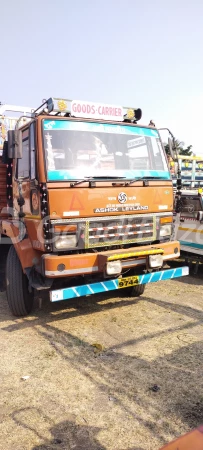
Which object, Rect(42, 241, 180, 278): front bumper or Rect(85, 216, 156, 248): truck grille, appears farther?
Rect(85, 216, 156, 248): truck grille

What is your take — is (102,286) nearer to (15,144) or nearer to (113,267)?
(113,267)

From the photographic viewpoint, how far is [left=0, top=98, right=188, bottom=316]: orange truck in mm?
4246

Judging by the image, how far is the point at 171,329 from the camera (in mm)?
4582

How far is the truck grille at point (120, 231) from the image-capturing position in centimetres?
446

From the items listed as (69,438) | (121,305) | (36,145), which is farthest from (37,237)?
(69,438)

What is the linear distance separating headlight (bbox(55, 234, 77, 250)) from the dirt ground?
112 cm

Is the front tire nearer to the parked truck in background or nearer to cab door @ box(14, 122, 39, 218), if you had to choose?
cab door @ box(14, 122, 39, 218)

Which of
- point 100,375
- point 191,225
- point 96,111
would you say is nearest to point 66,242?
point 100,375

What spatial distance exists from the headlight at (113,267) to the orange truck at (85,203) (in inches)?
0.5

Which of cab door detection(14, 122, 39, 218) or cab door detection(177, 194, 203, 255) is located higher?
cab door detection(14, 122, 39, 218)

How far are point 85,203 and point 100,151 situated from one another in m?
0.78

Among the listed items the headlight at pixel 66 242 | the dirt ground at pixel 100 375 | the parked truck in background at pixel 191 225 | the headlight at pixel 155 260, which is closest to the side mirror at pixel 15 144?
the headlight at pixel 66 242

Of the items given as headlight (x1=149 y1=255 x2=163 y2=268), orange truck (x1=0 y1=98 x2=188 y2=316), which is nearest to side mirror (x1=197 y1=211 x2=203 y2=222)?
orange truck (x1=0 y1=98 x2=188 y2=316)

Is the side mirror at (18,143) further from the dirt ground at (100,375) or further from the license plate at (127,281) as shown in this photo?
the dirt ground at (100,375)
